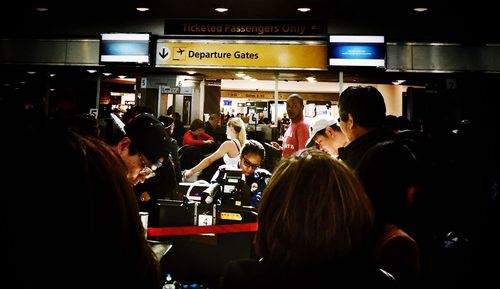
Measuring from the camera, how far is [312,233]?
1131 mm

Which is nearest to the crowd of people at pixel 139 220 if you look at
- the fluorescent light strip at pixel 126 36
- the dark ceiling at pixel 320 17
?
the dark ceiling at pixel 320 17

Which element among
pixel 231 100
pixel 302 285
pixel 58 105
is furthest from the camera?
pixel 231 100

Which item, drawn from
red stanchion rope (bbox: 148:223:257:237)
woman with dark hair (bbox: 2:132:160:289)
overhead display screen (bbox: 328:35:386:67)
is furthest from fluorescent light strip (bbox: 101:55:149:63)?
woman with dark hair (bbox: 2:132:160:289)

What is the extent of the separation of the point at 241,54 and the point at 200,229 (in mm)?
5656

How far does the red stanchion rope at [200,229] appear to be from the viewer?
265 centimetres

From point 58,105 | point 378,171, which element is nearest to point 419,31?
point 378,171

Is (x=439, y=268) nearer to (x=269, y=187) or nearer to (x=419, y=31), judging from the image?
(x=269, y=187)

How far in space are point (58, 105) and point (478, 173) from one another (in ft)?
33.4

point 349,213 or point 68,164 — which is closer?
point 68,164

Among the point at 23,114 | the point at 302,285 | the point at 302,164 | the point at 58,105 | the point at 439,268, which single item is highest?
the point at 58,105

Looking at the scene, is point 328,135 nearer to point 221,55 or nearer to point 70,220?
point 70,220

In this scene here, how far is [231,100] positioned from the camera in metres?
16.5

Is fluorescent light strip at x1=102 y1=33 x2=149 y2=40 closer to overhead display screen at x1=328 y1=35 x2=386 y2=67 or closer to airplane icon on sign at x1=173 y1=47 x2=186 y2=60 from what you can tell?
airplane icon on sign at x1=173 y1=47 x2=186 y2=60

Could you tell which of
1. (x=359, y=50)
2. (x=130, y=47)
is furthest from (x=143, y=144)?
(x=130, y=47)
